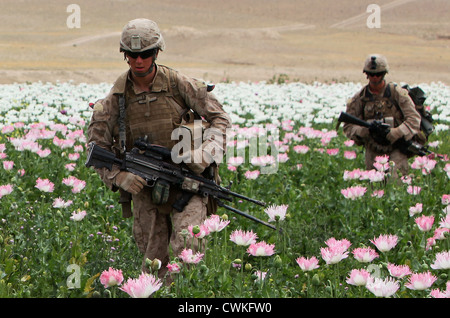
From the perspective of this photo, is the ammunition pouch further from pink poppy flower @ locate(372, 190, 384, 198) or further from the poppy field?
pink poppy flower @ locate(372, 190, 384, 198)

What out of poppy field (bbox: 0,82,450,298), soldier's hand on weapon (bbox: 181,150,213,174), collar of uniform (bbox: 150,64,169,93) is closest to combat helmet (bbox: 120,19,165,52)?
collar of uniform (bbox: 150,64,169,93)

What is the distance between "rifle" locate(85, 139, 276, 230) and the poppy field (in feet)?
0.81

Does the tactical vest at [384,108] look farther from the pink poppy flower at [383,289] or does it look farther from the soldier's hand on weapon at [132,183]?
the pink poppy flower at [383,289]

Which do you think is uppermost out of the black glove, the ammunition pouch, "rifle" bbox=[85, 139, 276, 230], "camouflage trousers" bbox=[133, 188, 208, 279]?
the black glove

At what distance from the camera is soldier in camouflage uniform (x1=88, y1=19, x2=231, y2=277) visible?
478 cm

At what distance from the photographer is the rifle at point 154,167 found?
4782 millimetres

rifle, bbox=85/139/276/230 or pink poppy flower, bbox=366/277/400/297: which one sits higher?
rifle, bbox=85/139/276/230

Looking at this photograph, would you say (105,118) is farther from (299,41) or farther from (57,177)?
(299,41)

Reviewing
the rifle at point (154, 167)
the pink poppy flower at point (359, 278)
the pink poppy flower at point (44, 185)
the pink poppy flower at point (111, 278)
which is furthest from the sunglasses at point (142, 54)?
the pink poppy flower at point (359, 278)

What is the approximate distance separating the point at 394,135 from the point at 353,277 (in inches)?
186

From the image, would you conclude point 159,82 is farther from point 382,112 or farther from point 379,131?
point 382,112

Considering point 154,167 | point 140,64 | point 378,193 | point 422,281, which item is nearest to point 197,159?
point 154,167

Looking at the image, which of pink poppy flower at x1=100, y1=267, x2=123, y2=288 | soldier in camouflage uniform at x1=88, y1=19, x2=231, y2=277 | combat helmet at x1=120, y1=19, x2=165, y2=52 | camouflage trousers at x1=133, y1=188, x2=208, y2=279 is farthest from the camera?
camouflage trousers at x1=133, y1=188, x2=208, y2=279
